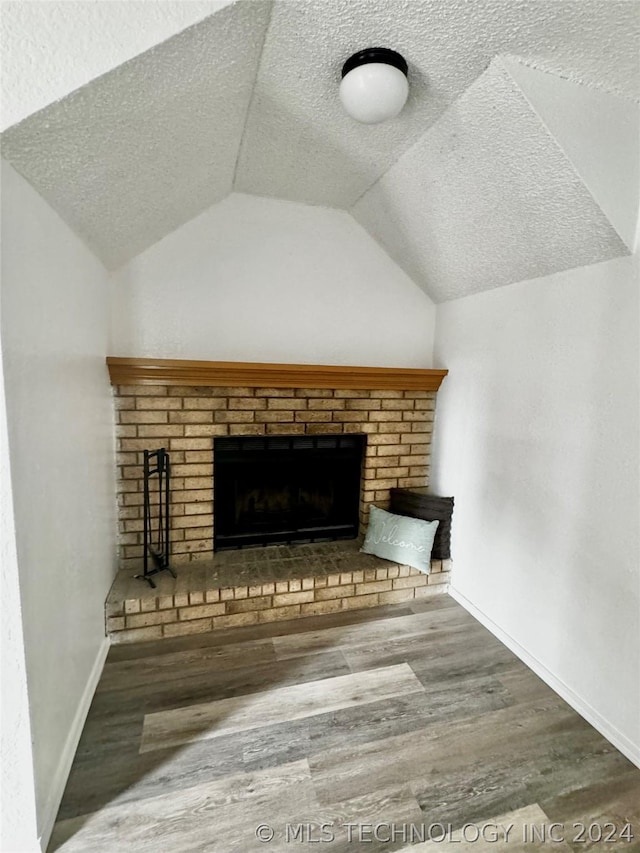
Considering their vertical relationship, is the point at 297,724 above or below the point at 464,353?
below

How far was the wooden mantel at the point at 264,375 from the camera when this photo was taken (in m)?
2.11

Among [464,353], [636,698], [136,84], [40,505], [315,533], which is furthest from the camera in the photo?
[315,533]

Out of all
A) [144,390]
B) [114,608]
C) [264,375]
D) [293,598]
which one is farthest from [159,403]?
[293,598]

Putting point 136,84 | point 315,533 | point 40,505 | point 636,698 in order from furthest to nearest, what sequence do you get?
point 315,533 < point 636,698 < point 40,505 < point 136,84

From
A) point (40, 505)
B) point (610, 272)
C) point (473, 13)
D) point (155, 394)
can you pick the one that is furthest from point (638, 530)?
point (155, 394)

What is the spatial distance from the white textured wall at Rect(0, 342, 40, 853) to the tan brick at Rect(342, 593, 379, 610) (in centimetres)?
155

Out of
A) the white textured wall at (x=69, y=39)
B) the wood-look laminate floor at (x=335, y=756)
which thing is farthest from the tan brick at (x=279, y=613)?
the white textured wall at (x=69, y=39)

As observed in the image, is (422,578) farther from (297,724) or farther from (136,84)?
(136,84)

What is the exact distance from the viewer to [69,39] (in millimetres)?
898

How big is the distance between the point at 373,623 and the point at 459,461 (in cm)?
108

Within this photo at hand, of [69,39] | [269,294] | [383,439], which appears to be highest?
[69,39]

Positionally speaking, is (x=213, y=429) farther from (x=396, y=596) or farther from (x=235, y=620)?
(x=396, y=596)

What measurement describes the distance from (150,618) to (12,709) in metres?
0.96

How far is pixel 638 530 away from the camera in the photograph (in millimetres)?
1498
